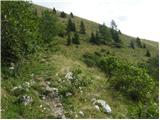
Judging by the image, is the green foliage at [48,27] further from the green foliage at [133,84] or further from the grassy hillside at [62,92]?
the green foliage at [133,84]

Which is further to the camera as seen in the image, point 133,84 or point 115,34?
point 115,34

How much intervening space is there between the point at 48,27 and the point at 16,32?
93.1 ft

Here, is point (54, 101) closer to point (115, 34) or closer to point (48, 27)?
point (48, 27)

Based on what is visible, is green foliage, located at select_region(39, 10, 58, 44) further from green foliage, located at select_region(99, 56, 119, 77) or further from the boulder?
the boulder

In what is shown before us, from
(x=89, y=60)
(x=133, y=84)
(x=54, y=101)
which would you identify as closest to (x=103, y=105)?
(x=54, y=101)

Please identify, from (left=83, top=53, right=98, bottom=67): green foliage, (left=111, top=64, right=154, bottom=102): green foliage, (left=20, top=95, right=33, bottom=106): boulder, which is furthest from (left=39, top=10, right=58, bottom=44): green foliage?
(left=20, top=95, right=33, bottom=106): boulder

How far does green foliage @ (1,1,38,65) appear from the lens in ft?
132

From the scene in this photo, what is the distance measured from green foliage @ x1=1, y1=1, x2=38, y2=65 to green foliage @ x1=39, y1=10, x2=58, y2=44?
20.0 meters

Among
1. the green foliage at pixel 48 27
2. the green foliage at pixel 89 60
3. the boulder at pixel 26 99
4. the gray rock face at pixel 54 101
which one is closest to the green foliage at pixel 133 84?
the gray rock face at pixel 54 101

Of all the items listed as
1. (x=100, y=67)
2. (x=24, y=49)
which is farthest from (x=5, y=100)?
(x=100, y=67)

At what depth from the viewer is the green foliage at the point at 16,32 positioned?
4025 centimetres

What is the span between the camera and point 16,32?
41.1m

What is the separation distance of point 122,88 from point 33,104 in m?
14.3

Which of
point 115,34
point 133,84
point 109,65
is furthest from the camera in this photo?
point 115,34
